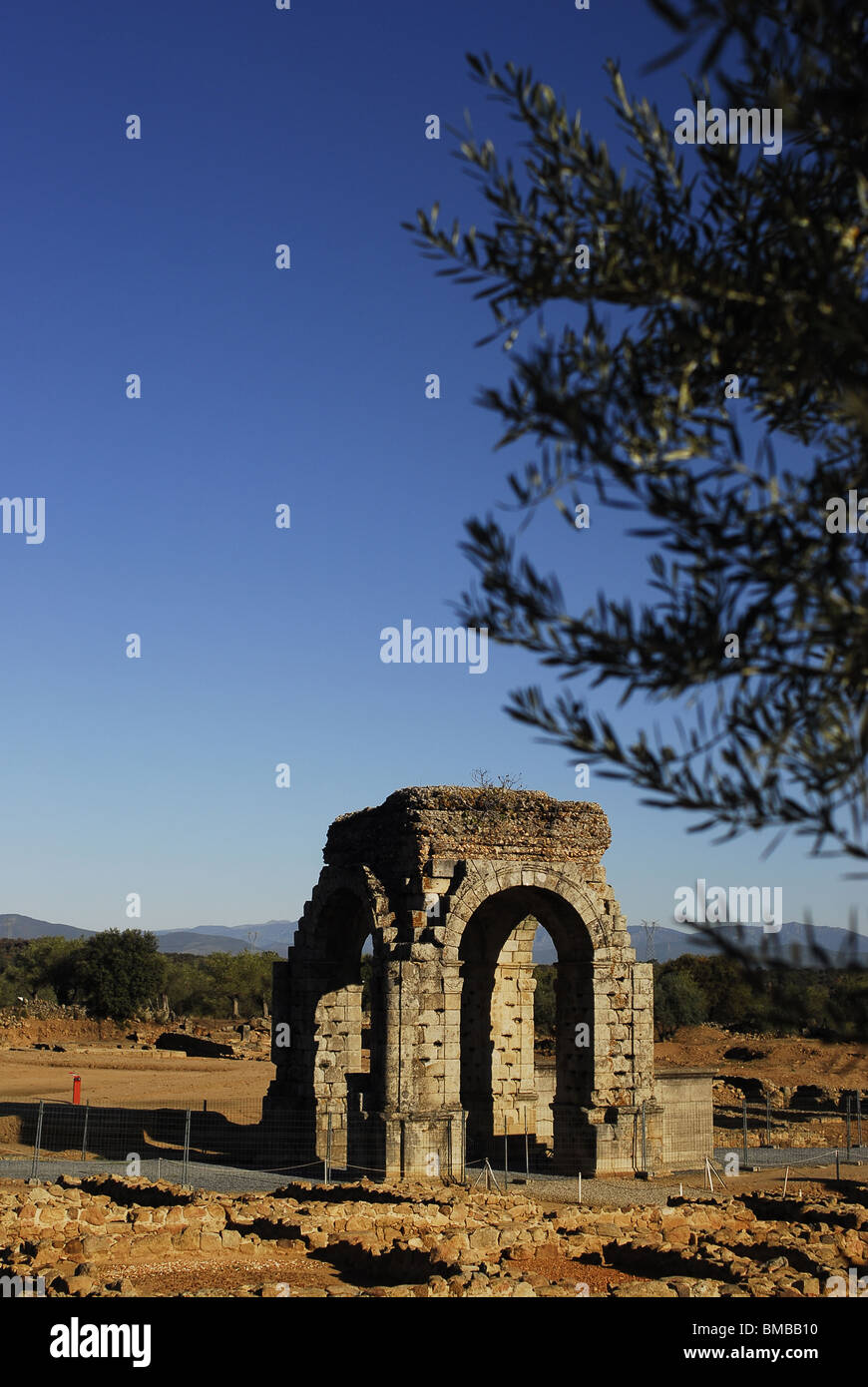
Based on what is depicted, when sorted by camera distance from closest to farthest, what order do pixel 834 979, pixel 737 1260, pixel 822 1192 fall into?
pixel 834 979 < pixel 737 1260 < pixel 822 1192

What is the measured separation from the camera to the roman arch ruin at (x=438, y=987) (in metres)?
19.0

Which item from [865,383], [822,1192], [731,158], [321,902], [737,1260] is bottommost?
[822,1192]

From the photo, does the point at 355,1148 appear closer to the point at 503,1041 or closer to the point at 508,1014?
the point at 503,1041

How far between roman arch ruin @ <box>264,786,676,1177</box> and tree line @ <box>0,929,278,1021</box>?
3311cm

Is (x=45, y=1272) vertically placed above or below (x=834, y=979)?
below

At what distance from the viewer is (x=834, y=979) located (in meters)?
4.87

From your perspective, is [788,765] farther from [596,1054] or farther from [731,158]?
[596,1054]

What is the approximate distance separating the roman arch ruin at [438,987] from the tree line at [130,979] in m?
33.1

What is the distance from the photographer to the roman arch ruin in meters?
19.0

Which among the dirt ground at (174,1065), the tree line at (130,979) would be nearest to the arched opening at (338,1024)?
the dirt ground at (174,1065)

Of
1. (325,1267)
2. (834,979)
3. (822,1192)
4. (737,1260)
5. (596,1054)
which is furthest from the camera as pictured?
(596,1054)

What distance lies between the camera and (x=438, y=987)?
19.3 m
